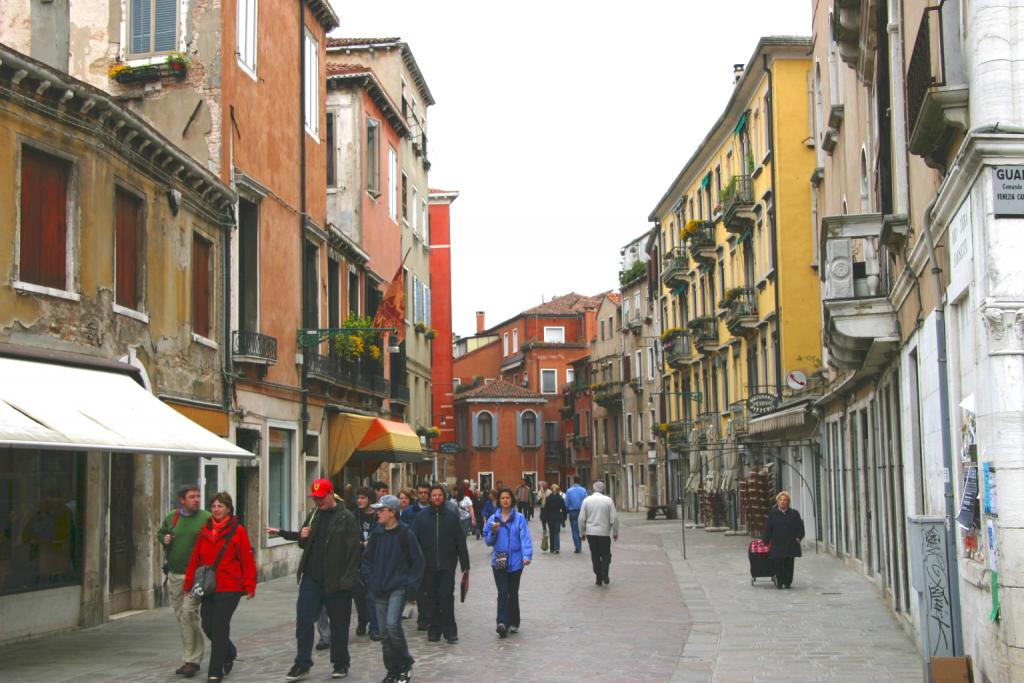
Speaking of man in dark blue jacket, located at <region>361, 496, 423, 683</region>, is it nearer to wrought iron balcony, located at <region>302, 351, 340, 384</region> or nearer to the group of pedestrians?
the group of pedestrians

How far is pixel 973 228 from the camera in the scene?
8.52 metres

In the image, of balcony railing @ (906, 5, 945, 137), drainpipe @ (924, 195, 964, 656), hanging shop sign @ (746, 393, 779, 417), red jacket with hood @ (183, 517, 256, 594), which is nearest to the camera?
balcony railing @ (906, 5, 945, 137)

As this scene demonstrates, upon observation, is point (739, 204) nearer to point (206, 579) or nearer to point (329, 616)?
point (329, 616)

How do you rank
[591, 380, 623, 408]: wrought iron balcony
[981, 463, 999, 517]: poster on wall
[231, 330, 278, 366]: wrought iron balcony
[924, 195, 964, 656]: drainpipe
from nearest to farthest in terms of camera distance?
[981, 463, 999, 517]: poster on wall, [924, 195, 964, 656]: drainpipe, [231, 330, 278, 366]: wrought iron balcony, [591, 380, 623, 408]: wrought iron balcony

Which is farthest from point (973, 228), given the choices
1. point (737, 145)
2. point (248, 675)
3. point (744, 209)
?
point (737, 145)

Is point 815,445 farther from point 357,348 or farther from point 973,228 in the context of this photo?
point 973,228

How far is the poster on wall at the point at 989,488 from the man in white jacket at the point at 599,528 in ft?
41.5

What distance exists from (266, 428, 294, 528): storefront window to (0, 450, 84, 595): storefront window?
302 inches

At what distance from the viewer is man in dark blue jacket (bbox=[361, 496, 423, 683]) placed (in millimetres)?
11203

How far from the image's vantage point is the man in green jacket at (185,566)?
12.1m

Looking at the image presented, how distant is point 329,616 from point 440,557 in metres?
2.89

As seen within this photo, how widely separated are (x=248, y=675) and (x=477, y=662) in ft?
7.17

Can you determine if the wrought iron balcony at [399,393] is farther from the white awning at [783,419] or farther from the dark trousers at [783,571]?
the dark trousers at [783,571]

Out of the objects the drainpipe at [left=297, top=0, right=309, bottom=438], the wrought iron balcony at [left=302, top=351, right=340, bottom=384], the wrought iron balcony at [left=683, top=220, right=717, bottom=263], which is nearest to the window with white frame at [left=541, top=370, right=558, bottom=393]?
the wrought iron balcony at [left=683, top=220, right=717, bottom=263]
